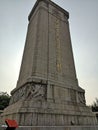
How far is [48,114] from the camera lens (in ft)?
22.4

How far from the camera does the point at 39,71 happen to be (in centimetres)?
838

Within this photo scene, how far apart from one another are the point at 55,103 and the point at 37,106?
1.25 metres

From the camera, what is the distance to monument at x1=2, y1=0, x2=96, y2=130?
6695mm

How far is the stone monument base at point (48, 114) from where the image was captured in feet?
20.4

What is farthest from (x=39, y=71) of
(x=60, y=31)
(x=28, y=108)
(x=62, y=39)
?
(x=60, y=31)

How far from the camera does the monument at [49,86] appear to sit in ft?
22.0

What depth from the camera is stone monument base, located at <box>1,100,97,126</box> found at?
6223 millimetres

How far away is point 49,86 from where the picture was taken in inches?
317

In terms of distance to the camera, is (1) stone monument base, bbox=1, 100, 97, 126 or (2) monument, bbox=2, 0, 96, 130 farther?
(2) monument, bbox=2, 0, 96, 130

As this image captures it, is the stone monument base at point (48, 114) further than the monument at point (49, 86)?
No

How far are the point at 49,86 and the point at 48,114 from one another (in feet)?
5.88

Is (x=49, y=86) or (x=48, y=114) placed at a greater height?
(x=49, y=86)

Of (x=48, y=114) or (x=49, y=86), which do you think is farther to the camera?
(x=49, y=86)

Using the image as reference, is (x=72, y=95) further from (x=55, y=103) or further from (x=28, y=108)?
(x=28, y=108)
